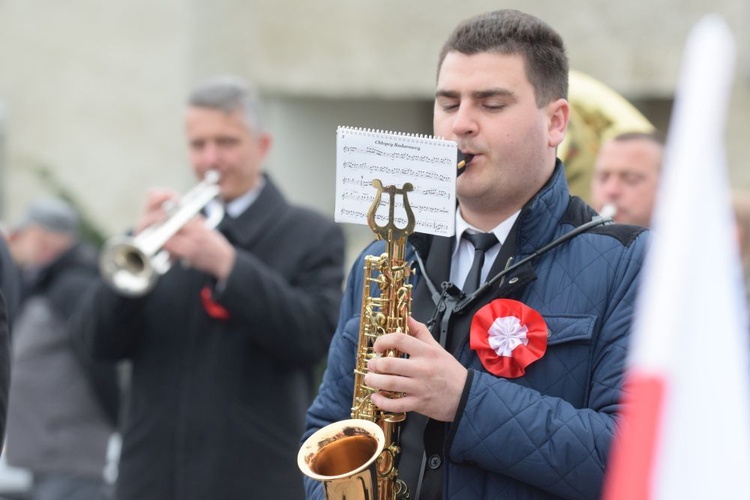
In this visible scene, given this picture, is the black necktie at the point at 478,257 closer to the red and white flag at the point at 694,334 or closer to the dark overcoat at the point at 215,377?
the red and white flag at the point at 694,334

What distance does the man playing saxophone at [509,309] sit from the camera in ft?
8.17

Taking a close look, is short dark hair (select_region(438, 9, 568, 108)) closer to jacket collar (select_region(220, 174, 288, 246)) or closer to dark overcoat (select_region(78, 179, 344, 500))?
dark overcoat (select_region(78, 179, 344, 500))

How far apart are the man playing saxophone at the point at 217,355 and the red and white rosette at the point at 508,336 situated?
1.81 m

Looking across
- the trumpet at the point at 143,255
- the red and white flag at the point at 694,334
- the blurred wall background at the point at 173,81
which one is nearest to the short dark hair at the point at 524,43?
the red and white flag at the point at 694,334

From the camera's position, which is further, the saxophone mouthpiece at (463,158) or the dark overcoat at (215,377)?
the dark overcoat at (215,377)

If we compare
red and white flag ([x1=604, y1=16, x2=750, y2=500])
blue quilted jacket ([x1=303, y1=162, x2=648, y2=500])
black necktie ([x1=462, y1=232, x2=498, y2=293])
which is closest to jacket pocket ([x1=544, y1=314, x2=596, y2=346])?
blue quilted jacket ([x1=303, y1=162, x2=648, y2=500])

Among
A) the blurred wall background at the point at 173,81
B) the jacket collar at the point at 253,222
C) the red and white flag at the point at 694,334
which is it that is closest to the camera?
the red and white flag at the point at 694,334

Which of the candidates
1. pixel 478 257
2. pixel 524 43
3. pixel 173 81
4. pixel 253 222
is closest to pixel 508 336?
pixel 478 257

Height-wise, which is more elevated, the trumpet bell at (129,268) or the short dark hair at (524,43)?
the short dark hair at (524,43)

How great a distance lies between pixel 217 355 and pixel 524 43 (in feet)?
6.83

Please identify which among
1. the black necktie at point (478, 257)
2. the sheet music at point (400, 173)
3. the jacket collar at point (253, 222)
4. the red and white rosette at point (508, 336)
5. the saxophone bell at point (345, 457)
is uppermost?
the sheet music at point (400, 173)

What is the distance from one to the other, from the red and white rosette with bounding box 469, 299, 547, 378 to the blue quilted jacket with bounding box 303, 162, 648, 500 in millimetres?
26

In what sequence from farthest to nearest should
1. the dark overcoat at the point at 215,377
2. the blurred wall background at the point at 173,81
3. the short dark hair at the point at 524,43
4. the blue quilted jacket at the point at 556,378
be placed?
the blurred wall background at the point at 173,81 < the dark overcoat at the point at 215,377 < the short dark hair at the point at 524,43 < the blue quilted jacket at the point at 556,378

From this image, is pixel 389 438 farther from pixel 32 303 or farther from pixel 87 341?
pixel 32 303
